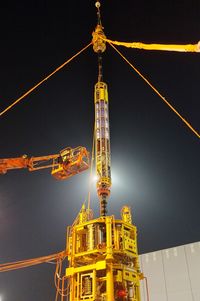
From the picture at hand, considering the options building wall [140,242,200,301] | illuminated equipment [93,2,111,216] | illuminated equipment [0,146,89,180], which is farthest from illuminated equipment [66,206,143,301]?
building wall [140,242,200,301]

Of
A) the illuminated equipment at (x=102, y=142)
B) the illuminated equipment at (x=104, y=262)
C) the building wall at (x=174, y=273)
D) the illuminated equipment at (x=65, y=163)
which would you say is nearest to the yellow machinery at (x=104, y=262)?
the illuminated equipment at (x=104, y=262)

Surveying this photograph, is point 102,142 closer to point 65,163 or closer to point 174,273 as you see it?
point 65,163

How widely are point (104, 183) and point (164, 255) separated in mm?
23888

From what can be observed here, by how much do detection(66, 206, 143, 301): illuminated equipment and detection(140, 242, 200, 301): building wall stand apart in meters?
21.4

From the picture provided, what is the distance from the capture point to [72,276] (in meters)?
13.4

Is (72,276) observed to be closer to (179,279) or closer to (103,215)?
(103,215)

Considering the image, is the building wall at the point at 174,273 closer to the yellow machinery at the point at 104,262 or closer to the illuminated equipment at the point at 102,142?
the yellow machinery at the point at 104,262

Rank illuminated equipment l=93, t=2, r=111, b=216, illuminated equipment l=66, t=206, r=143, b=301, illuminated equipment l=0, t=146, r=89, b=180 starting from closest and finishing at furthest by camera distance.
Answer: illuminated equipment l=66, t=206, r=143, b=301
illuminated equipment l=93, t=2, r=111, b=216
illuminated equipment l=0, t=146, r=89, b=180

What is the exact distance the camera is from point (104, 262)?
12.4 metres

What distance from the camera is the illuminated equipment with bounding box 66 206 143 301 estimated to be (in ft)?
40.6

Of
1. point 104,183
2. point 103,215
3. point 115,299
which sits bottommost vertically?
point 115,299

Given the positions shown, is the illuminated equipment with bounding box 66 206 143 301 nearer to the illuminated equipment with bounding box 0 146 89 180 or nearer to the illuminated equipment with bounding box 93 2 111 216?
the illuminated equipment with bounding box 93 2 111 216

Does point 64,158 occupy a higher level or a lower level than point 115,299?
higher

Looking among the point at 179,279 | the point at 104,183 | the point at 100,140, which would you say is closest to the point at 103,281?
the point at 104,183
